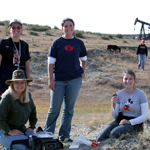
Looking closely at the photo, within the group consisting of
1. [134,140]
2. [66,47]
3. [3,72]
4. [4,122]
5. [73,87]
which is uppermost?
[66,47]

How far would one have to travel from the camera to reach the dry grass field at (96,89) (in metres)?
4.14

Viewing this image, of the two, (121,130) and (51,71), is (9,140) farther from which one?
(121,130)

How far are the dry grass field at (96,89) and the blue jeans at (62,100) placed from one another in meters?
0.48

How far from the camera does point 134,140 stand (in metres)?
4.05

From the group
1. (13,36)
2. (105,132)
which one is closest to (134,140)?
(105,132)

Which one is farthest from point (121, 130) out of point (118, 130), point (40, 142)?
point (40, 142)

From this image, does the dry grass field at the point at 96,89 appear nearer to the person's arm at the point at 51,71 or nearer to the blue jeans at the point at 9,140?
the blue jeans at the point at 9,140

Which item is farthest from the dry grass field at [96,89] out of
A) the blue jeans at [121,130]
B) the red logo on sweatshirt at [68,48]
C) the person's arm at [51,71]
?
Answer: the red logo on sweatshirt at [68,48]

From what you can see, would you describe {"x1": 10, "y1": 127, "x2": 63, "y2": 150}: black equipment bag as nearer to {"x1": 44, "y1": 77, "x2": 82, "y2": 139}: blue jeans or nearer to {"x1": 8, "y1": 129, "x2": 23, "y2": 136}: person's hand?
{"x1": 8, "y1": 129, "x2": 23, "y2": 136}: person's hand

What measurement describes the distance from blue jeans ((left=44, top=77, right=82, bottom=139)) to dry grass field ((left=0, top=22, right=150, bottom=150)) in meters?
0.48

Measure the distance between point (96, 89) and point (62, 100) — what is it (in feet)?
32.2

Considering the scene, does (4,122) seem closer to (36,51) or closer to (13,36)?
(13,36)

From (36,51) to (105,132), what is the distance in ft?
48.7

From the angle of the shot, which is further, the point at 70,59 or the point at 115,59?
the point at 115,59
